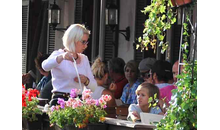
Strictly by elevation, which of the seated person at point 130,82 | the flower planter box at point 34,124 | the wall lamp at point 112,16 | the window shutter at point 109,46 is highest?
the wall lamp at point 112,16

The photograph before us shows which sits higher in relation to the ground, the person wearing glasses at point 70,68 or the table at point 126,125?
the person wearing glasses at point 70,68

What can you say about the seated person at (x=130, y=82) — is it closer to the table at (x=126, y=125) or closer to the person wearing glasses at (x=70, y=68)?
the person wearing glasses at (x=70, y=68)

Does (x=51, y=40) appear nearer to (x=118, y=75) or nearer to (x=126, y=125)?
(x=118, y=75)

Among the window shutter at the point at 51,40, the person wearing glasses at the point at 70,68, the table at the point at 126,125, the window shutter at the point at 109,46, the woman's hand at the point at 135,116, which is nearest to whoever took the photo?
the table at the point at 126,125

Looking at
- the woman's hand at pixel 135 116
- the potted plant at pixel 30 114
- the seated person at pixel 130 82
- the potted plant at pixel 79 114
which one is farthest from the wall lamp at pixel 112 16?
the potted plant at pixel 79 114

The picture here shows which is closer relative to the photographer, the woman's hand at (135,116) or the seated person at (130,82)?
the woman's hand at (135,116)

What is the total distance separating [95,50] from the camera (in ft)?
32.1

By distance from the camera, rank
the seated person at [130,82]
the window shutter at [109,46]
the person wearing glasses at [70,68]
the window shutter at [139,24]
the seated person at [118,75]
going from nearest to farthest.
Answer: the person wearing glasses at [70,68], the seated person at [130,82], the seated person at [118,75], the window shutter at [139,24], the window shutter at [109,46]

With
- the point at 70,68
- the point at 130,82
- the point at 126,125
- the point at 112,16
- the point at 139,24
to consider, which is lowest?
the point at 126,125

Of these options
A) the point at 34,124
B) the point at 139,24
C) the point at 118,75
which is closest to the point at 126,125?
the point at 34,124

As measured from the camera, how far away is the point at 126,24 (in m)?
9.30

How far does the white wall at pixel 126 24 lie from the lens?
916 cm

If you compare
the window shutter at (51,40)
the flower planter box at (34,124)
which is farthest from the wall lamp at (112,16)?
the flower planter box at (34,124)
